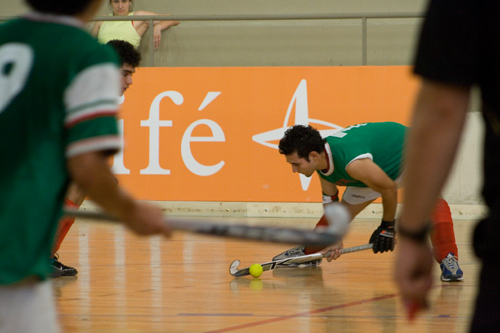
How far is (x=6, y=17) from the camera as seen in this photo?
9156mm

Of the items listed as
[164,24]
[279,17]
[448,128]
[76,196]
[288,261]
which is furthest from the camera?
[164,24]

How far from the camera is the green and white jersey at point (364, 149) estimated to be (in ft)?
14.7

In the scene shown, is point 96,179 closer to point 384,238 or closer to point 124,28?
point 384,238

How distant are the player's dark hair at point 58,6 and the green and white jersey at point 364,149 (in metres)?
3.15

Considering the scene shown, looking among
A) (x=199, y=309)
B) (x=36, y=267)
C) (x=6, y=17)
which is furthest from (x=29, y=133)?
(x=6, y=17)

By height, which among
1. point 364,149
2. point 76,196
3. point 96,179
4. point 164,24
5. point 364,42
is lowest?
point 96,179

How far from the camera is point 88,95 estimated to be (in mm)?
1246

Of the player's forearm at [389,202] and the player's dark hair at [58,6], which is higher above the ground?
the player's dark hair at [58,6]

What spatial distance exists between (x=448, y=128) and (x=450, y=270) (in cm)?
328

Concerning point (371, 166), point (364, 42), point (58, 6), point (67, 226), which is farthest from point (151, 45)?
point (58, 6)

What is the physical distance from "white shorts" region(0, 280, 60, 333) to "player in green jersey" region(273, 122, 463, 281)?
3.18m

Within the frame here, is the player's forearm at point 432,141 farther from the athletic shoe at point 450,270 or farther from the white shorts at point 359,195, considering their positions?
the white shorts at point 359,195

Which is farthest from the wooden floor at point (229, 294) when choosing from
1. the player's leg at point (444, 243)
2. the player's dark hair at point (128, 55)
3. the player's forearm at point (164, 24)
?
the player's forearm at point (164, 24)

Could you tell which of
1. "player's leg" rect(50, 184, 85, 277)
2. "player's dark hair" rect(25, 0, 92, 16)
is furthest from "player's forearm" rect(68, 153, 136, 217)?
"player's leg" rect(50, 184, 85, 277)
